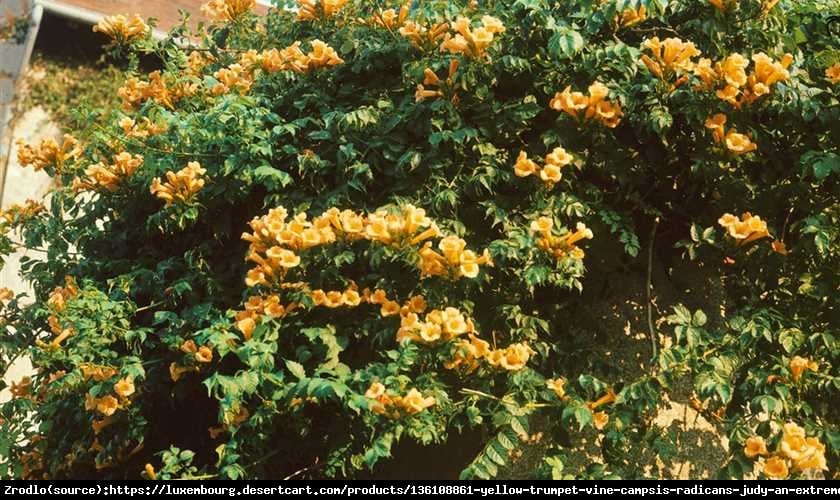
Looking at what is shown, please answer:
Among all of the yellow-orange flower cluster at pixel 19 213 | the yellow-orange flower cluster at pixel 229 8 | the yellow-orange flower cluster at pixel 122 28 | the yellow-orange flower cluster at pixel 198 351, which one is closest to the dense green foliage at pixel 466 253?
the yellow-orange flower cluster at pixel 198 351

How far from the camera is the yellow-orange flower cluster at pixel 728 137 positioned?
2775 millimetres

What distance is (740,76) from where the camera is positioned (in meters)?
2.73

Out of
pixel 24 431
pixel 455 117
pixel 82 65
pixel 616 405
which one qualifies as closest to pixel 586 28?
pixel 455 117

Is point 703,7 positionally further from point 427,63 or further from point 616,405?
point 616,405

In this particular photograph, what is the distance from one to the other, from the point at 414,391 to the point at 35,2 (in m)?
6.95

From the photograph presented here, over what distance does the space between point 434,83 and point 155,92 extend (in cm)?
164

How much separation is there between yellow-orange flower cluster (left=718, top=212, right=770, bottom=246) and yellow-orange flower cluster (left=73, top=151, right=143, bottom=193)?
2.24m

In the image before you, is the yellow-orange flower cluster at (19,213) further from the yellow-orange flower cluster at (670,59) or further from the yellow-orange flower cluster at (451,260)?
the yellow-orange flower cluster at (670,59)

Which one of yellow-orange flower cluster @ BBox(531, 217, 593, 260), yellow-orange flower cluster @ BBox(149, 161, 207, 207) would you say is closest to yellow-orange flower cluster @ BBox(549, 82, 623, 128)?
yellow-orange flower cluster @ BBox(531, 217, 593, 260)

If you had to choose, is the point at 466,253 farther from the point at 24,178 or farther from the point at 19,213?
the point at 24,178

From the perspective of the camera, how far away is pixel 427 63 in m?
3.07

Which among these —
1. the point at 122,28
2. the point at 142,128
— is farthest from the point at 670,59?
the point at 122,28

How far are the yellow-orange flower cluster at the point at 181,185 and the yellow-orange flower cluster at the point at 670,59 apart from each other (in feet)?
5.29

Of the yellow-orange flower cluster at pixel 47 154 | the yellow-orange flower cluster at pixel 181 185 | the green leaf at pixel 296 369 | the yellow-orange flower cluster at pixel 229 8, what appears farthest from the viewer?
the yellow-orange flower cluster at pixel 229 8
